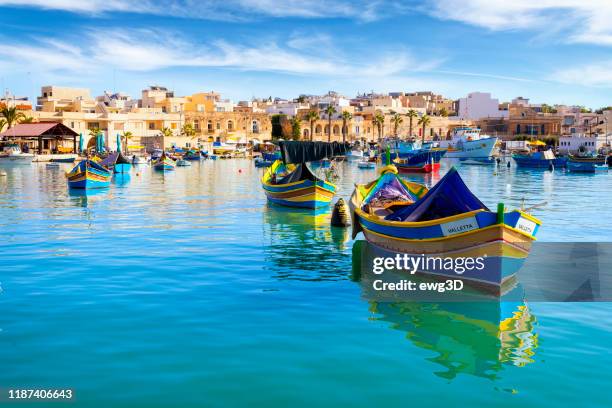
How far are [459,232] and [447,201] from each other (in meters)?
2.55

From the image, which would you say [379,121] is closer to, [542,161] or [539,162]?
[539,162]

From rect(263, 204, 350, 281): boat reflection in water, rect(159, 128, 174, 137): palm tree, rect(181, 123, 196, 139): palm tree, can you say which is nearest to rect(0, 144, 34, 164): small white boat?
rect(159, 128, 174, 137): palm tree

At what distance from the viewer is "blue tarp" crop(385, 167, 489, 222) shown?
1659 cm

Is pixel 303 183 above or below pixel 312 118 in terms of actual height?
below

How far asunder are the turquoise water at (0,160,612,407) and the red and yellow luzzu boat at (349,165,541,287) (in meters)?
1.14

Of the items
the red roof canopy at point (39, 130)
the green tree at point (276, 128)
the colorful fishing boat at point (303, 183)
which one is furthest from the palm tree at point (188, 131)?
the colorful fishing boat at point (303, 183)

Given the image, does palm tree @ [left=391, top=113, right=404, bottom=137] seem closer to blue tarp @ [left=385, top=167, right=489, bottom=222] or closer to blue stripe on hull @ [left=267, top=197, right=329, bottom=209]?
blue stripe on hull @ [left=267, top=197, right=329, bottom=209]

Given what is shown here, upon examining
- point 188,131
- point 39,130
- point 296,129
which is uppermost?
point 296,129

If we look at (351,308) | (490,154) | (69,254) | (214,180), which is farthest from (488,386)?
(490,154)

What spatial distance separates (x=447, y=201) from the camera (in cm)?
1691

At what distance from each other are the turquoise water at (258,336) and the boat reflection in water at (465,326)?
0.05 m

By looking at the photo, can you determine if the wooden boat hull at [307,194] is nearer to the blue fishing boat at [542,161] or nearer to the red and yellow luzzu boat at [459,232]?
the red and yellow luzzu boat at [459,232]

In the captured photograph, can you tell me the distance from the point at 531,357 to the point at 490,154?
94333 mm

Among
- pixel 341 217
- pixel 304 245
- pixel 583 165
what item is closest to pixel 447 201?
pixel 304 245
